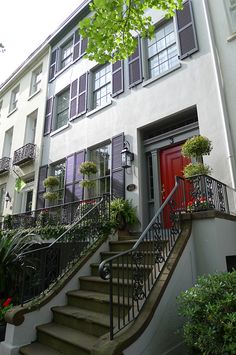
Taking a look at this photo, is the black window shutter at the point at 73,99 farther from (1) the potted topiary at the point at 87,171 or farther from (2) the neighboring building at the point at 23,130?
(1) the potted topiary at the point at 87,171

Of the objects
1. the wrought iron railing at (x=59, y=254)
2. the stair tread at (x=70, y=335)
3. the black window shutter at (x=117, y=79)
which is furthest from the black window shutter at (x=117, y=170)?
the stair tread at (x=70, y=335)

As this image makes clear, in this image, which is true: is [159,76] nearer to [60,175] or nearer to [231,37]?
[231,37]

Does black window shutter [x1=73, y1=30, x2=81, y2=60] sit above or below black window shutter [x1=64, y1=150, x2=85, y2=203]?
above

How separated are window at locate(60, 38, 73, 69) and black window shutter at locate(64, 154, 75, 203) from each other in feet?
17.0

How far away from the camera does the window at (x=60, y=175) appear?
400 inches

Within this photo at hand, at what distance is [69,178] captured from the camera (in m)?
9.77

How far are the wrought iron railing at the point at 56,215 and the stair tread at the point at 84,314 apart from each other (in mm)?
3090

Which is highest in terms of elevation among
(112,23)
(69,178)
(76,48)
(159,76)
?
(76,48)

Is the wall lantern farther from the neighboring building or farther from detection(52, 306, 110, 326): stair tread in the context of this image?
the neighboring building

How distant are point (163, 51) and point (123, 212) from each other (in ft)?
17.1

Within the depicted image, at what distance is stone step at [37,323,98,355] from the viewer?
140 inches

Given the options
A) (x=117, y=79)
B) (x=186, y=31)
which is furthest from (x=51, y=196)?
(x=186, y=31)

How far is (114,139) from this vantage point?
8539mm

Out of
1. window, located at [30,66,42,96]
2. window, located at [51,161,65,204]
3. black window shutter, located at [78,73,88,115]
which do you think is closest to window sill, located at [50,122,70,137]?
black window shutter, located at [78,73,88,115]
